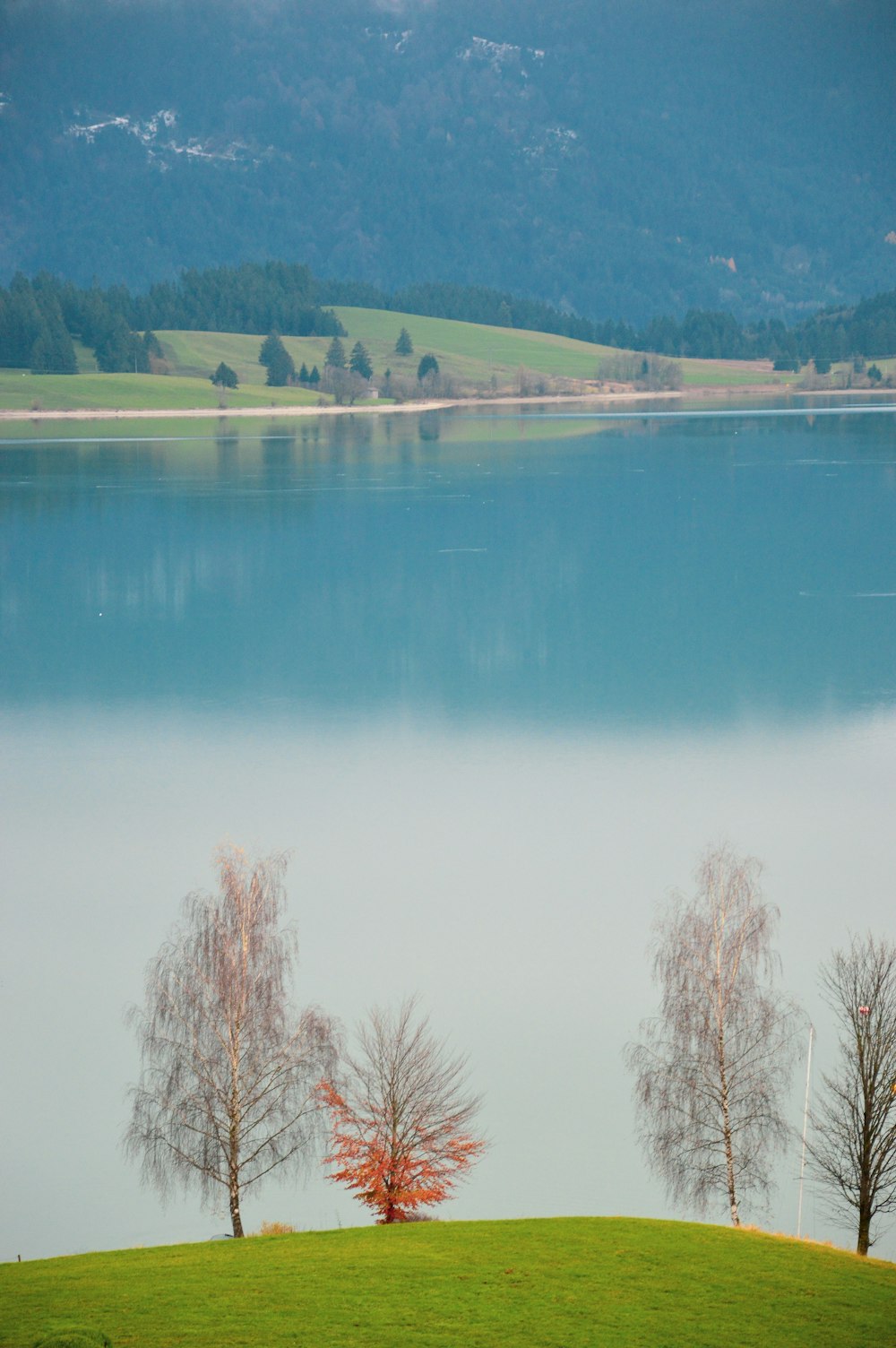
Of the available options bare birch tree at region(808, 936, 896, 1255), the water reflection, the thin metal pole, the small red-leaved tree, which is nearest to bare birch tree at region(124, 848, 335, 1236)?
the small red-leaved tree

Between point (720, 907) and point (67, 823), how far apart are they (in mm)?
17072

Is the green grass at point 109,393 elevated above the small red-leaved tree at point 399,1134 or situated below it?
above

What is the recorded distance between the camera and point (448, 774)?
3825 cm

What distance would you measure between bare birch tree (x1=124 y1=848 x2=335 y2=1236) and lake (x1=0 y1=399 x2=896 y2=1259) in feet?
2.25

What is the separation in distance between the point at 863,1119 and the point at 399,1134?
578cm

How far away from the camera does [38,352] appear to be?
195000 millimetres

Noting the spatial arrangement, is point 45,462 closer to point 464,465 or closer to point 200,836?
point 464,465

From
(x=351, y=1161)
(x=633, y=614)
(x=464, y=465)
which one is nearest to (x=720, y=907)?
(x=351, y=1161)

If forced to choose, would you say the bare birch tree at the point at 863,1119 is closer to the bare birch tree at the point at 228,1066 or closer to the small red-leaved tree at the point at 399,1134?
the small red-leaved tree at the point at 399,1134

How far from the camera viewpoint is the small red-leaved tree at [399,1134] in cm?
1973

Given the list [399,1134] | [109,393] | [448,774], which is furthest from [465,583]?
[109,393]

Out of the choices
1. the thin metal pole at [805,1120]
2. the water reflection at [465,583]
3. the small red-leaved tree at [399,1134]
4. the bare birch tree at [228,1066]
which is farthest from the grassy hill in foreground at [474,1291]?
the water reflection at [465,583]

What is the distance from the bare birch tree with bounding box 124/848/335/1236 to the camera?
2094 centimetres

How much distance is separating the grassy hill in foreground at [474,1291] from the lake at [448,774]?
3.55m
